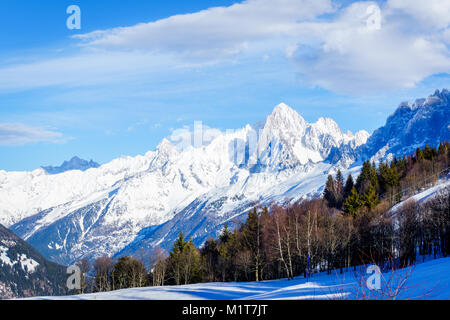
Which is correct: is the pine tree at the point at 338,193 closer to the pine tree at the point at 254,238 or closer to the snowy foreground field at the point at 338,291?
the pine tree at the point at 254,238

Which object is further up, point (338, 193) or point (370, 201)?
point (338, 193)

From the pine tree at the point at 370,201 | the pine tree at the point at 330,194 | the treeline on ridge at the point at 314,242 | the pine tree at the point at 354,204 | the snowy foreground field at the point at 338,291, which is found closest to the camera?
the snowy foreground field at the point at 338,291

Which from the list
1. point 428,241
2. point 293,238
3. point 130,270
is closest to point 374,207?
point 428,241

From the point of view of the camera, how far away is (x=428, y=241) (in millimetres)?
61438

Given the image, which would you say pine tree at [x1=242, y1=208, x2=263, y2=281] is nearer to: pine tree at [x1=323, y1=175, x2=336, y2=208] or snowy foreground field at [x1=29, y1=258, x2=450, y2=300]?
snowy foreground field at [x1=29, y1=258, x2=450, y2=300]

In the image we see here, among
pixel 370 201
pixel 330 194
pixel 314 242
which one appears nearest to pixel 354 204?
pixel 370 201

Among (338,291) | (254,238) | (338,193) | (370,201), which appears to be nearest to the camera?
(338,291)

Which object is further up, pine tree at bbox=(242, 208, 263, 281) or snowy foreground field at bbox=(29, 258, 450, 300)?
pine tree at bbox=(242, 208, 263, 281)

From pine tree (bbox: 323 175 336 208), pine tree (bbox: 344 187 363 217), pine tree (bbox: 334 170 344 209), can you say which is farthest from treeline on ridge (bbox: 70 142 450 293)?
pine tree (bbox: 323 175 336 208)

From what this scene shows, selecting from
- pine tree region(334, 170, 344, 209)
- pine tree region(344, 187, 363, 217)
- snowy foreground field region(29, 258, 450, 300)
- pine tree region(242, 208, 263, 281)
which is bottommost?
snowy foreground field region(29, 258, 450, 300)

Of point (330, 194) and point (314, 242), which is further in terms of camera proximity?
point (330, 194)

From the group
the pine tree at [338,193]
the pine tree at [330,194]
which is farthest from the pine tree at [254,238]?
the pine tree at [330,194]

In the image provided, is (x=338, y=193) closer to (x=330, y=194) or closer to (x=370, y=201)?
(x=330, y=194)
